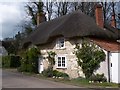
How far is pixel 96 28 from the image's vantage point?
29.2 m

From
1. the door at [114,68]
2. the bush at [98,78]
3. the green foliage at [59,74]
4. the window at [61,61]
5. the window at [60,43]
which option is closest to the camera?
the door at [114,68]

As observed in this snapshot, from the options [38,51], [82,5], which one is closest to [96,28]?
[38,51]

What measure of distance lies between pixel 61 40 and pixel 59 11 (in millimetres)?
21435

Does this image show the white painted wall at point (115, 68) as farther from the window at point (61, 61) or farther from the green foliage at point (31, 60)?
the green foliage at point (31, 60)

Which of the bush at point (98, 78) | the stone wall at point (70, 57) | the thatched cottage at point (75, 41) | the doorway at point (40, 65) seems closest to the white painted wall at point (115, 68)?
the thatched cottage at point (75, 41)

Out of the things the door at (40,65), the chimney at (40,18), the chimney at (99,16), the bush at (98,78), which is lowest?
the bush at (98,78)

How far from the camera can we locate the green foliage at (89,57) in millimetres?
25906

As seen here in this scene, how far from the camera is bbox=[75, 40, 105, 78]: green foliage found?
25906 millimetres

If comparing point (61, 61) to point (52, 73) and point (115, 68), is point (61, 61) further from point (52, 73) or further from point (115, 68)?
point (115, 68)

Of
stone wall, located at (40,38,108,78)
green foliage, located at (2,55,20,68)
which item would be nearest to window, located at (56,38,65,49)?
stone wall, located at (40,38,108,78)

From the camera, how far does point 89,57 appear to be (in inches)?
1045

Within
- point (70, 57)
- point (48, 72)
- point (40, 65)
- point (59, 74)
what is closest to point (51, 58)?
point (48, 72)

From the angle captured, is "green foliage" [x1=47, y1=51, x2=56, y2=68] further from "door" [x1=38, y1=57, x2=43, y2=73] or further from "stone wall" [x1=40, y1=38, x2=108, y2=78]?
"door" [x1=38, y1=57, x2=43, y2=73]

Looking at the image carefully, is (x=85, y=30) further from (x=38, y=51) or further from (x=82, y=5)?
(x=82, y=5)
